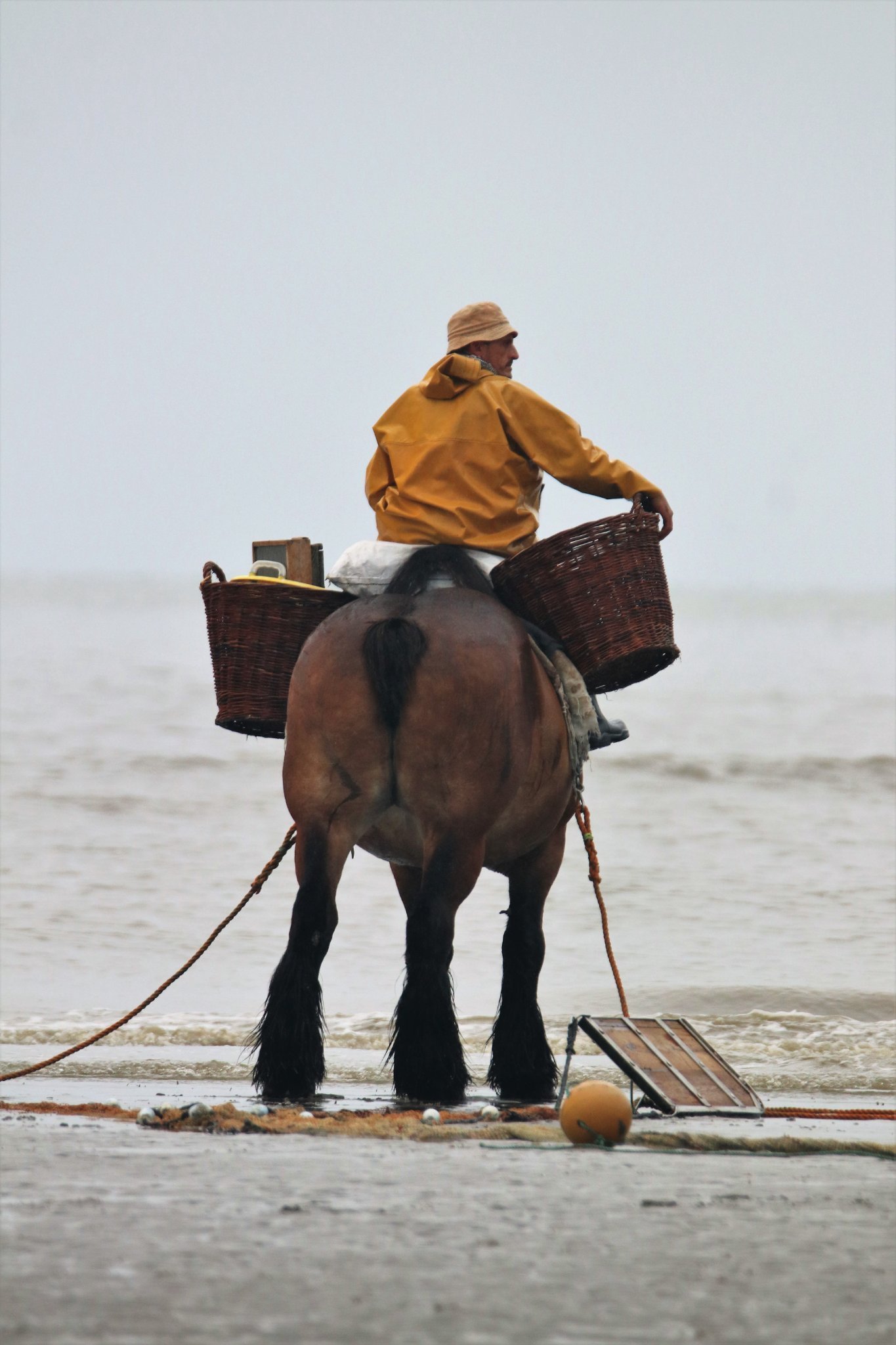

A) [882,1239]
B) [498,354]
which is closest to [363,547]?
[498,354]

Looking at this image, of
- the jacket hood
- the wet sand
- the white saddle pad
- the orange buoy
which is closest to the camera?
the wet sand

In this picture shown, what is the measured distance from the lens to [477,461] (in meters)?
6.04

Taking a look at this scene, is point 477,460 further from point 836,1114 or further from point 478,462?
point 836,1114

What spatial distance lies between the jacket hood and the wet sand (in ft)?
9.72

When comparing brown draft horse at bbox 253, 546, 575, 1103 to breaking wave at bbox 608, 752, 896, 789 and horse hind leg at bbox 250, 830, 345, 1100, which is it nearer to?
horse hind leg at bbox 250, 830, 345, 1100

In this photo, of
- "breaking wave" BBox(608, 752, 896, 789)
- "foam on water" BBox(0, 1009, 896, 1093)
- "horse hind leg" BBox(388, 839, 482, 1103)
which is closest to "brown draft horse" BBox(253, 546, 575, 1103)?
"horse hind leg" BBox(388, 839, 482, 1103)

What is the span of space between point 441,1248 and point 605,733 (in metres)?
3.68

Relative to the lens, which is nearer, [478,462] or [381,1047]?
[478,462]

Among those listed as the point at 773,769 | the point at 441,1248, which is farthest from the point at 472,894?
the point at 441,1248

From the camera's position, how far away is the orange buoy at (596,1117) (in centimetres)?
415

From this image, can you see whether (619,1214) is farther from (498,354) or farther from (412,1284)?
(498,354)

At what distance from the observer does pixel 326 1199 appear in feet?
10.4

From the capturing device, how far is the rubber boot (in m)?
6.11

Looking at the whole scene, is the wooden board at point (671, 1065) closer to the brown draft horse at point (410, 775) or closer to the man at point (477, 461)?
the brown draft horse at point (410, 775)
